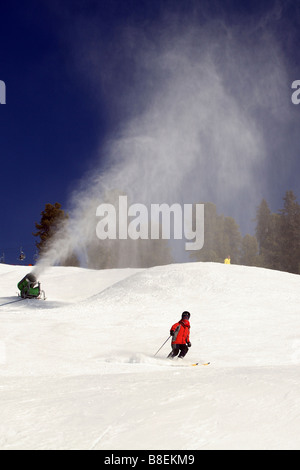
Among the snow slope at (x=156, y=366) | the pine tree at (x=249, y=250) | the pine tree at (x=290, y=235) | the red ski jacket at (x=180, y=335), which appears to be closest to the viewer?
the snow slope at (x=156, y=366)

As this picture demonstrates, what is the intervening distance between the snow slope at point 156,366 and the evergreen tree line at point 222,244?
2668 cm

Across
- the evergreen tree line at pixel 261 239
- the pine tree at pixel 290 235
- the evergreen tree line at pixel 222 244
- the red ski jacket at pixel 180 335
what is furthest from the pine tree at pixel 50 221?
the red ski jacket at pixel 180 335

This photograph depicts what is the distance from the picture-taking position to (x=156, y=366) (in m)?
10.8

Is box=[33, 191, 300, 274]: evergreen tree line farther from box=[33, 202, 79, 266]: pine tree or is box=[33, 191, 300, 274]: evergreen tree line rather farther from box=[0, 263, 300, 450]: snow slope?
box=[0, 263, 300, 450]: snow slope

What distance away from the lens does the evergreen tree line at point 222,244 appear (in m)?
57.0

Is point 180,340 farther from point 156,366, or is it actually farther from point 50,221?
point 50,221

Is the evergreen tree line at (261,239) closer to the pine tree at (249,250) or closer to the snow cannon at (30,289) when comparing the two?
the pine tree at (249,250)

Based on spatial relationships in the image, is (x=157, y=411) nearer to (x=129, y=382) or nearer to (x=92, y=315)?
(x=129, y=382)

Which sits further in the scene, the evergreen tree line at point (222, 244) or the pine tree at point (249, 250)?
the pine tree at point (249, 250)

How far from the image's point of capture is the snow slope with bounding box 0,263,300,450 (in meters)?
4.03

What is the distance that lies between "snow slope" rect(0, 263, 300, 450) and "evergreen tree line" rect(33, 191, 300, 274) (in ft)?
87.5

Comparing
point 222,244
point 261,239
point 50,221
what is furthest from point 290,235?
point 50,221

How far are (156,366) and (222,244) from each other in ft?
185

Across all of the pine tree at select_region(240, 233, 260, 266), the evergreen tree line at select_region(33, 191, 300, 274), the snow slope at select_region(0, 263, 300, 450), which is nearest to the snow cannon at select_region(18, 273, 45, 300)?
the snow slope at select_region(0, 263, 300, 450)
